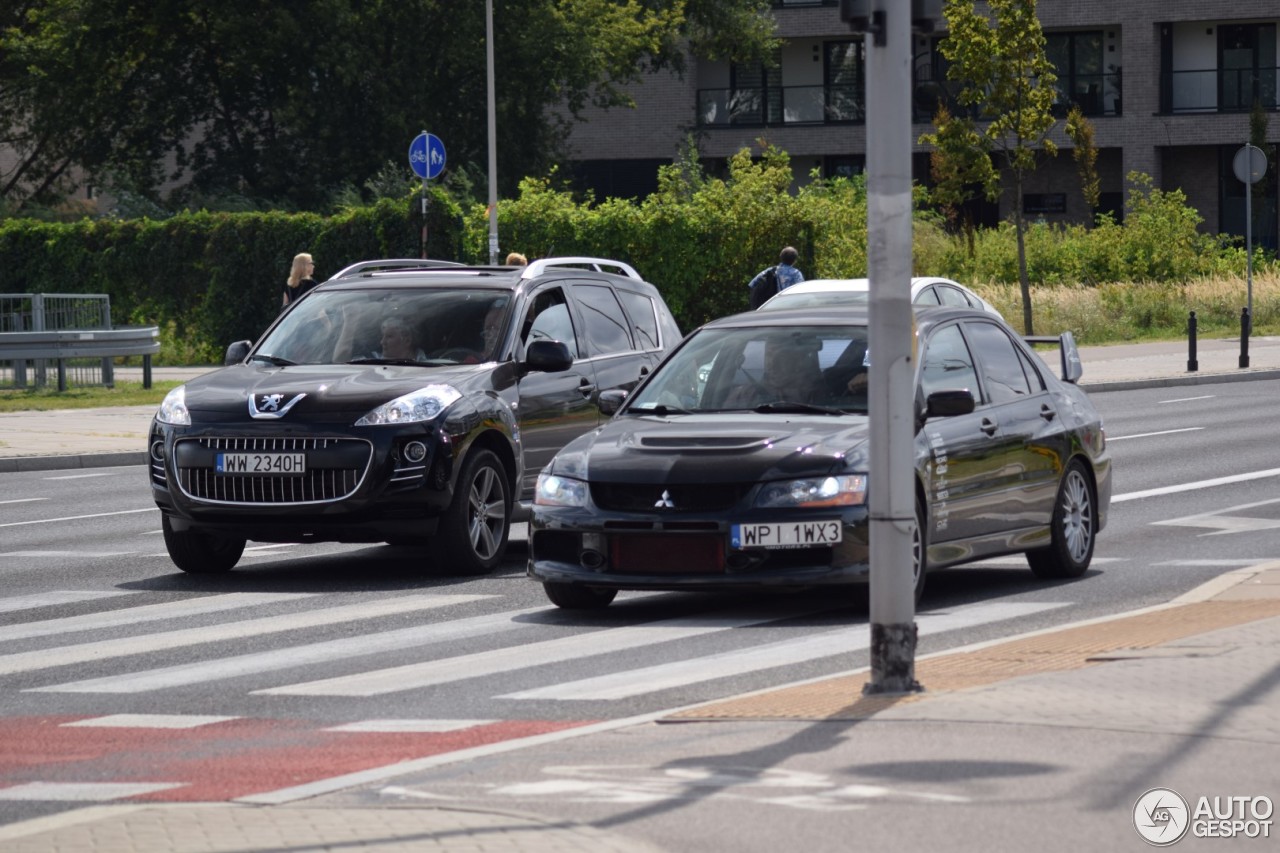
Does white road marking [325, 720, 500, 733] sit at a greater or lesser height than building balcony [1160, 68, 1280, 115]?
lesser

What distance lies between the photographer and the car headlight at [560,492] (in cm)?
1098

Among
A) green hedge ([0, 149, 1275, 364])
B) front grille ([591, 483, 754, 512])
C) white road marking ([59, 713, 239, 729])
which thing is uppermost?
green hedge ([0, 149, 1275, 364])

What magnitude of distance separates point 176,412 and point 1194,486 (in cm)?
888

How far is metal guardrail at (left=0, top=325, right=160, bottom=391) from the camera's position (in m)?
31.6

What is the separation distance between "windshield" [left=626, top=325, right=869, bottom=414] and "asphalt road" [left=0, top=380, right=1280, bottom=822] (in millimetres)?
1020

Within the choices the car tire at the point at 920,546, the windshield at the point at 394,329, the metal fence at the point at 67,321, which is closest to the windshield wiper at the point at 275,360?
the windshield at the point at 394,329

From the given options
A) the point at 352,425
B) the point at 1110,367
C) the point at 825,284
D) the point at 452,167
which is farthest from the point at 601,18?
the point at 352,425

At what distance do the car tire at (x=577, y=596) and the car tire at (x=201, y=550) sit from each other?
106 inches

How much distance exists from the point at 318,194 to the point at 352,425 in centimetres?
4091

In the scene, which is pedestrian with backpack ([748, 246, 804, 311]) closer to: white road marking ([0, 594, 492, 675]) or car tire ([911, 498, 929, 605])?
white road marking ([0, 594, 492, 675])

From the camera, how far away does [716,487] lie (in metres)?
10.7

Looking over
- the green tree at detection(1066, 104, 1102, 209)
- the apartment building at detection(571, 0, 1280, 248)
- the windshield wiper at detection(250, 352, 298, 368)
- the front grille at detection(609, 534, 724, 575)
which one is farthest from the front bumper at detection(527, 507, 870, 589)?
the apartment building at detection(571, 0, 1280, 248)

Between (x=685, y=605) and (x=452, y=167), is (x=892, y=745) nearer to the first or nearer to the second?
(x=685, y=605)

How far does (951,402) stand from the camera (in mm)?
10922
